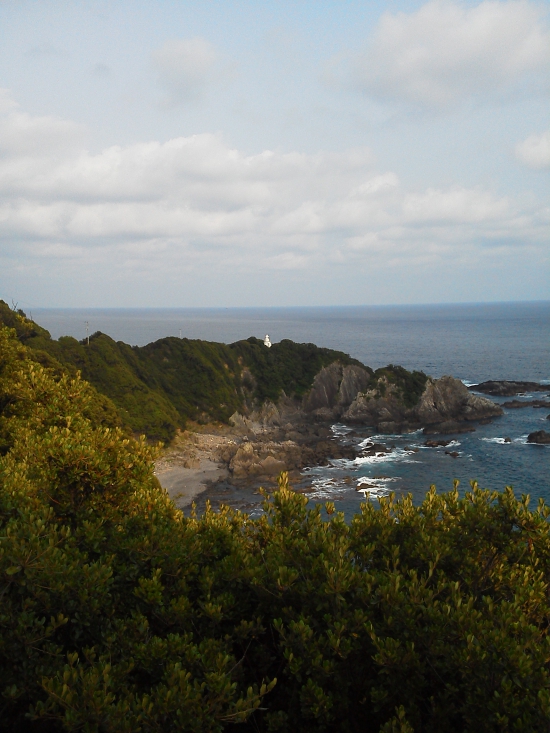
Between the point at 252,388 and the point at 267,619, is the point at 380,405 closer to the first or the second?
the point at 252,388

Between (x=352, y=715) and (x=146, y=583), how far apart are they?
372cm

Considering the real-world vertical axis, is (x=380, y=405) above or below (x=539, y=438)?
above

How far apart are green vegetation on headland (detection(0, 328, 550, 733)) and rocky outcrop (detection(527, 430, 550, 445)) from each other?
54.7m

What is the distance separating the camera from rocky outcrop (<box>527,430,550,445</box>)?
59.2 meters

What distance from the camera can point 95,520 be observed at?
10.6 meters

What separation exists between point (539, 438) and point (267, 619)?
5950 cm

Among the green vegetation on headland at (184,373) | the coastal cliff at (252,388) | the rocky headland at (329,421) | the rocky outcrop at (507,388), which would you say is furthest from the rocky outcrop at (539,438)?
the rocky outcrop at (507,388)

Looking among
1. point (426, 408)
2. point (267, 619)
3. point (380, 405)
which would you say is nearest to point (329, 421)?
point (380, 405)

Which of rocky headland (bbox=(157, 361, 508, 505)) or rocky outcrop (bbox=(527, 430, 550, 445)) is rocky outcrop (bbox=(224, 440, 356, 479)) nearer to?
rocky headland (bbox=(157, 361, 508, 505))

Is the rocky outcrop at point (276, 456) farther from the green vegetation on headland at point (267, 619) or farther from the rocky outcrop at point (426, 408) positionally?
the green vegetation on headland at point (267, 619)

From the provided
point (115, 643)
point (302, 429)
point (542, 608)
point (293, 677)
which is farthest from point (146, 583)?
point (302, 429)

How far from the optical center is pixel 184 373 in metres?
79.4

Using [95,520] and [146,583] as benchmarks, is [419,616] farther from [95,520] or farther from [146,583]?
[95,520]

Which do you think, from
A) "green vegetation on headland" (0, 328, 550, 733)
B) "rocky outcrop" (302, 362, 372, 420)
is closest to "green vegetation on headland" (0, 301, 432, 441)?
"rocky outcrop" (302, 362, 372, 420)
